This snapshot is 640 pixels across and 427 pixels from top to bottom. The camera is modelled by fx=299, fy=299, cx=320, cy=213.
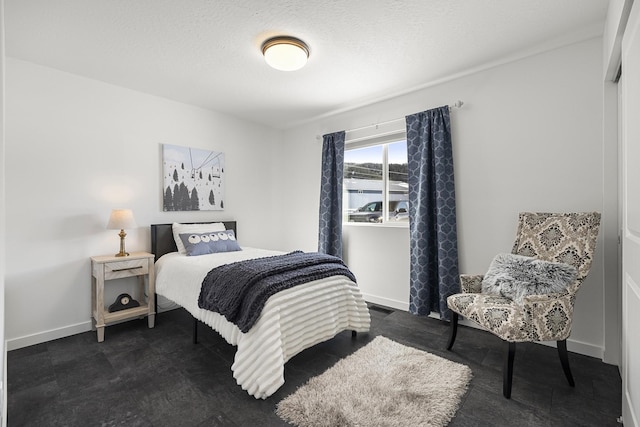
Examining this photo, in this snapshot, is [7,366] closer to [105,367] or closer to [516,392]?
[105,367]

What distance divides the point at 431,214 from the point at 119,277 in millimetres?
3244

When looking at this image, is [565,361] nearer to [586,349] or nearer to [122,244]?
[586,349]

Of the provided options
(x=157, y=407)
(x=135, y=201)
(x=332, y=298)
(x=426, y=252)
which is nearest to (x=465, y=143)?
(x=426, y=252)

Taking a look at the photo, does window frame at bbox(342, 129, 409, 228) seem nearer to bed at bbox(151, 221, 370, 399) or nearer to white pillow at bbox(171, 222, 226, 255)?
bed at bbox(151, 221, 370, 399)

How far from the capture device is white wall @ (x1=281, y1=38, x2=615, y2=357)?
242 cm

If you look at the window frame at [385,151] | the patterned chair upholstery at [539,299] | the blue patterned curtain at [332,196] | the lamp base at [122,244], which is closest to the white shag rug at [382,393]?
the patterned chair upholstery at [539,299]

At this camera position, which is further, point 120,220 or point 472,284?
point 120,220

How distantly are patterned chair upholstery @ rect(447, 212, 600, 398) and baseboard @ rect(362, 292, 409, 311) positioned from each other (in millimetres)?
1030

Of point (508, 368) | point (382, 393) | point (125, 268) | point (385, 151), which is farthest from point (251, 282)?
point (385, 151)

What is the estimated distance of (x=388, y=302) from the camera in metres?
3.69

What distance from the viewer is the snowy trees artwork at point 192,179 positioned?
11.9 feet

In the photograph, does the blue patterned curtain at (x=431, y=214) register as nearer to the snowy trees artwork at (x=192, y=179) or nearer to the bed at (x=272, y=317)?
the bed at (x=272, y=317)

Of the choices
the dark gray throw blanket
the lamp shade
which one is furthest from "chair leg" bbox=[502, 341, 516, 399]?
the lamp shade

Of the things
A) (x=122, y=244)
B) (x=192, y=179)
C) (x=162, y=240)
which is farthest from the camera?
(x=192, y=179)
